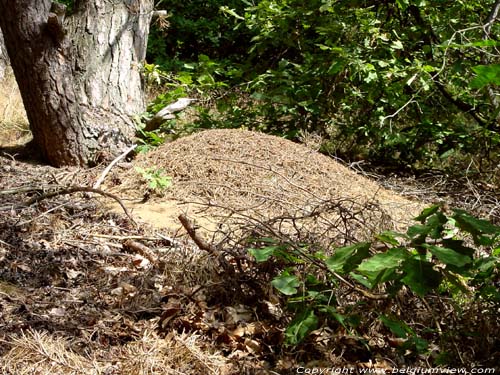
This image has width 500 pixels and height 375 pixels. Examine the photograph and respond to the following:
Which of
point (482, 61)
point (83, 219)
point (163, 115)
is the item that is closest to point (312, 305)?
point (83, 219)

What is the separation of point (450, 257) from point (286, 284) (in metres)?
0.63

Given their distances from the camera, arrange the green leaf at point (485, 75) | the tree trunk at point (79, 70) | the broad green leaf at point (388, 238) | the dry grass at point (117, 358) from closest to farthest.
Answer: the green leaf at point (485, 75), the broad green leaf at point (388, 238), the dry grass at point (117, 358), the tree trunk at point (79, 70)

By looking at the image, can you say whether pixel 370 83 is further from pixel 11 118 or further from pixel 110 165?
pixel 11 118

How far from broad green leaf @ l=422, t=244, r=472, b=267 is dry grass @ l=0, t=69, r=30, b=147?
18.0 feet

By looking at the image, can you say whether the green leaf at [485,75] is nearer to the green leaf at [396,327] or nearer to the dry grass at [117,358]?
the green leaf at [396,327]

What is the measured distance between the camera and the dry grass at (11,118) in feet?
21.0

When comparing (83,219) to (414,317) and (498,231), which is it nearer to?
(414,317)

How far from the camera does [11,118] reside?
22.9ft

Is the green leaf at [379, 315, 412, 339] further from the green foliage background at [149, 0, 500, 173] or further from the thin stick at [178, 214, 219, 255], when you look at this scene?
the green foliage background at [149, 0, 500, 173]

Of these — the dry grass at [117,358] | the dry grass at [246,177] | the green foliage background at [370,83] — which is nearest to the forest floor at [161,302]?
the dry grass at [117,358]

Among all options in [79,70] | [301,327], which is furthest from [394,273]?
[79,70]

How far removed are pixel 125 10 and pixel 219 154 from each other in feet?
6.35

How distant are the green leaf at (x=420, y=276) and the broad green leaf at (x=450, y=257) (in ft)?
0.16

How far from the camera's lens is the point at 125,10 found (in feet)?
18.6
